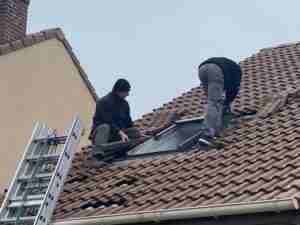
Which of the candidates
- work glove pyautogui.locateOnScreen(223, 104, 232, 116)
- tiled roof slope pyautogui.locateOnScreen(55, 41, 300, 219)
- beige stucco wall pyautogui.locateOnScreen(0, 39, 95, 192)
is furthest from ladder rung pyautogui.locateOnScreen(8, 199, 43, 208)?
beige stucco wall pyautogui.locateOnScreen(0, 39, 95, 192)

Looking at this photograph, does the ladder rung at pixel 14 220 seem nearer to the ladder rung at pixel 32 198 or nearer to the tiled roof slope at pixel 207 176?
the ladder rung at pixel 32 198

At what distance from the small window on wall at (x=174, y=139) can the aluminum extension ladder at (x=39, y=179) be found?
169cm

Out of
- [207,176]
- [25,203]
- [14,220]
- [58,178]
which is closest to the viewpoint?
[14,220]

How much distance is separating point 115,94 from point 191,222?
11.3 ft

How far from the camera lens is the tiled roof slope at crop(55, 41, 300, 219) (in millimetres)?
8039

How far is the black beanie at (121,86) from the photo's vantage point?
35.5 feet

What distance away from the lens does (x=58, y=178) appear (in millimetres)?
8484

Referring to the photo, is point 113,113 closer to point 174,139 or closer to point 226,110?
point 174,139

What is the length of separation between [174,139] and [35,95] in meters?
4.42

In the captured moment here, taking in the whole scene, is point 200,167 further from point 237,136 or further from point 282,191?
point 282,191

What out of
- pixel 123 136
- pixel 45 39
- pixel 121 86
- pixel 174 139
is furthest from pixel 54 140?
pixel 45 39

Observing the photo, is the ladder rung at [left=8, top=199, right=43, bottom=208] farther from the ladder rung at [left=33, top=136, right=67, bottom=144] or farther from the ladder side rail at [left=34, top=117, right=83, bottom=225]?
the ladder rung at [left=33, top=136, right=67, bottom=144]

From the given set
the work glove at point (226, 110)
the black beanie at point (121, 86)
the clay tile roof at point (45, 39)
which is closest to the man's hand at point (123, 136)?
the black beanie at point (121, 86)

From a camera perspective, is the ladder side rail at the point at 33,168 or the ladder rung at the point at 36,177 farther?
the ladder rung at the point at 36,177
